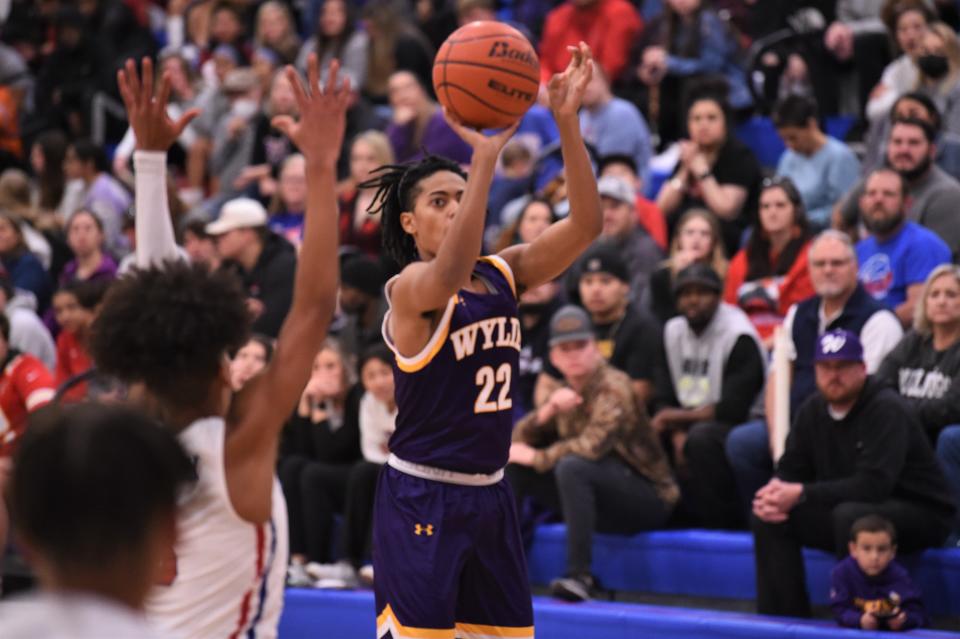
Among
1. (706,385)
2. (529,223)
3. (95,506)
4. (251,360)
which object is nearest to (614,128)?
(529,223)

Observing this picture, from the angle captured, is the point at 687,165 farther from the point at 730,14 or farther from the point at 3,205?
the point at 3,205

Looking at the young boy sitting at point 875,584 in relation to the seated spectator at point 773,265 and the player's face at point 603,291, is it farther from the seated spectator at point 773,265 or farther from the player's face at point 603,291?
the player's face at point 603,291

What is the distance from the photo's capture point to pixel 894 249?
8023mm

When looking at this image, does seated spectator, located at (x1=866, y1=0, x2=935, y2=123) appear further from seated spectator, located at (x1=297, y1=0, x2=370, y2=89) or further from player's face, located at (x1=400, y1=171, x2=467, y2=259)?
player's face, located at (x1=400, y1=171, x2=467, y2=259)

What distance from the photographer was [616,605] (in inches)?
284

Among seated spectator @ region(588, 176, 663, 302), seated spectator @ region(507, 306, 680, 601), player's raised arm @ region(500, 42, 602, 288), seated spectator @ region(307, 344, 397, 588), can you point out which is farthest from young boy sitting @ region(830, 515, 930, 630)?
seated spectator @ region(588, 176, 663, 302)

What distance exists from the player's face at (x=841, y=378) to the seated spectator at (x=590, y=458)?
1065mm

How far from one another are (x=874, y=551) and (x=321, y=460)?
3.15 meters

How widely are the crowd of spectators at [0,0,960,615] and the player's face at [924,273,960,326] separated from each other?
2 cm

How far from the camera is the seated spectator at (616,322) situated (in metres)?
8.07

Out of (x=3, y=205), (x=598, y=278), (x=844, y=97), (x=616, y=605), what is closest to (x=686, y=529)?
(x=616, y=605)

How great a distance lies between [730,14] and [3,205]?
595cm

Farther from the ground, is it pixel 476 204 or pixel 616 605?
pixel 476 204

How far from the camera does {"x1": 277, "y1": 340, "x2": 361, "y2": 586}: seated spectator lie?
8164 millimetres
